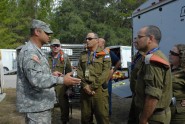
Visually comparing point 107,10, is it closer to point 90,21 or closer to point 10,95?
point 90,21

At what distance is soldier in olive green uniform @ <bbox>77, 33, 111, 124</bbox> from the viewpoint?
4.91m

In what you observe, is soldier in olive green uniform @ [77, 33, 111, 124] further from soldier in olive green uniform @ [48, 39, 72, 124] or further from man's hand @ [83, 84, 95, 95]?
soldier in olive green uniform @ [48, 39, 72, 124]

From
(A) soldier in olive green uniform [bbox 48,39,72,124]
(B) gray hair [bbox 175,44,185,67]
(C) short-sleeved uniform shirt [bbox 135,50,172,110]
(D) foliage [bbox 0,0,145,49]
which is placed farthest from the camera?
(D) foliage [bbox 0,0,145,49]

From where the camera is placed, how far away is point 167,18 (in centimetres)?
579

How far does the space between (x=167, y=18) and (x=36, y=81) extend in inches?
138

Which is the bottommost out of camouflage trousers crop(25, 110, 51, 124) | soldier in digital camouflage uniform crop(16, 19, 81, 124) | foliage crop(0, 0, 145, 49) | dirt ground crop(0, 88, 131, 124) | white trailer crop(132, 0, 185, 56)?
dirt ground crop(0, 88, 131, 124)

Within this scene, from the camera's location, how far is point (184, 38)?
516cm

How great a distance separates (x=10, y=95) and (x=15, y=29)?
24.1 metres

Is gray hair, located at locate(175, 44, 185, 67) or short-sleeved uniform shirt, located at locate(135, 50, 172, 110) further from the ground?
gray hair, located at locate(175, 44, 185, 67)

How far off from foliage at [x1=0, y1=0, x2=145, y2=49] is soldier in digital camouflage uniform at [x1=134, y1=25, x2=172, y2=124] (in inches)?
1171

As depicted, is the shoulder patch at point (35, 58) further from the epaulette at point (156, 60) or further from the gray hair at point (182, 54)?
the gray hair at point (182, 54)

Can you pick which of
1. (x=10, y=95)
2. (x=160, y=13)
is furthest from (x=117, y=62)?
(x=10, y=95)

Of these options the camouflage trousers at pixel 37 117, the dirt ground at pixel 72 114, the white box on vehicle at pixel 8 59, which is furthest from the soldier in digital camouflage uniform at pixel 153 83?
the white box on vehicle at pixel 8 59

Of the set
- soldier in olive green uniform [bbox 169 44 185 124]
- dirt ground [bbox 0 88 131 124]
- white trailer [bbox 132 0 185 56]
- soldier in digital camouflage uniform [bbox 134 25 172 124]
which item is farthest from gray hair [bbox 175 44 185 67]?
dirt ground [bbox 0 88 131 124]
